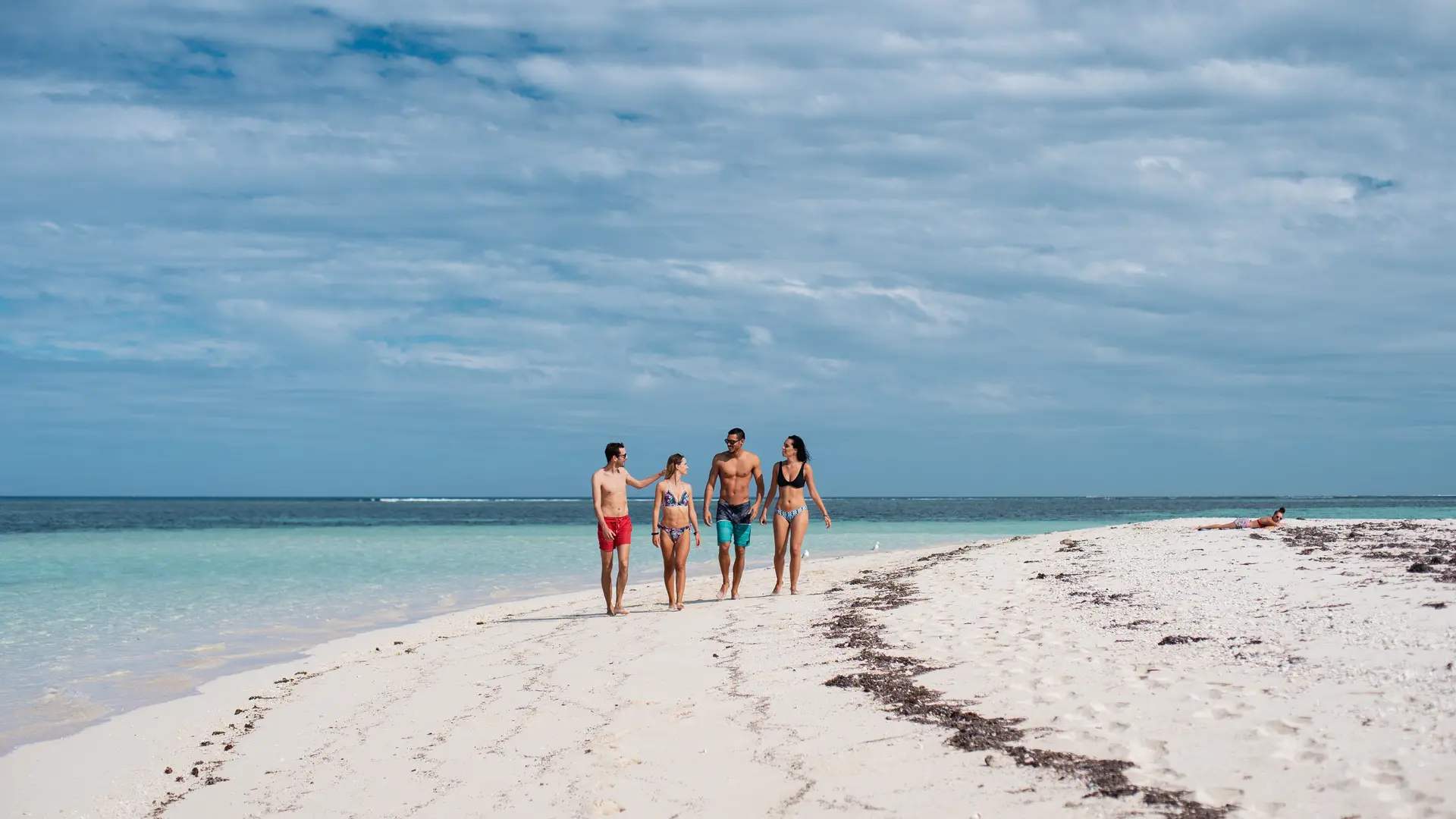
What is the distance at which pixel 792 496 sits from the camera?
12.2 meters

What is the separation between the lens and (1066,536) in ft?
68.2

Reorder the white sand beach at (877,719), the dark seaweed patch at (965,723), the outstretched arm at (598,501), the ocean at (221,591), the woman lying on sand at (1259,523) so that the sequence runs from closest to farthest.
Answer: the dark seaweed patch at (965,723), the white sand beach at (877,719), the ocean at (221,591), the outstretched arm at (598,501), the woman lying on sand at (1259,523)

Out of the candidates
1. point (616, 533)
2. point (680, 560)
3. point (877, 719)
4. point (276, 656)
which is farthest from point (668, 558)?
point (877, 719)

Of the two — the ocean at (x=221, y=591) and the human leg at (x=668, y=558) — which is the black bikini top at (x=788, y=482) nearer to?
the human leg at (x=668, y=558)

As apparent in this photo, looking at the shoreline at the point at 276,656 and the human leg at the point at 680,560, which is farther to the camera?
the human leg at the point at 680,560

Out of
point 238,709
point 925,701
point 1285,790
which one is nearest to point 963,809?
point 1285,790

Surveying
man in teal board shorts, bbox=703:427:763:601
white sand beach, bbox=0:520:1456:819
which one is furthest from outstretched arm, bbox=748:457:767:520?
white sand beach, bbox=0:520:1456:819

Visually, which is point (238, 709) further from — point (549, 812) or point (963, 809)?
point (963, 809)

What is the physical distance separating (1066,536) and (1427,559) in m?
11.8

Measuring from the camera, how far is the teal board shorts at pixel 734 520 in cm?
1194

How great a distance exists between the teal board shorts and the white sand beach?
1893mm

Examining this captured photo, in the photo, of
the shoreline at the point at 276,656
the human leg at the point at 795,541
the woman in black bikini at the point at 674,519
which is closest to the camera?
the shoreline at the point at 276,656

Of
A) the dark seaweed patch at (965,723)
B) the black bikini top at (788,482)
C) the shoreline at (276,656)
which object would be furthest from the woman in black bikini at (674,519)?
the shoreline at (276,656)

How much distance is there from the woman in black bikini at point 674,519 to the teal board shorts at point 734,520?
362mm
